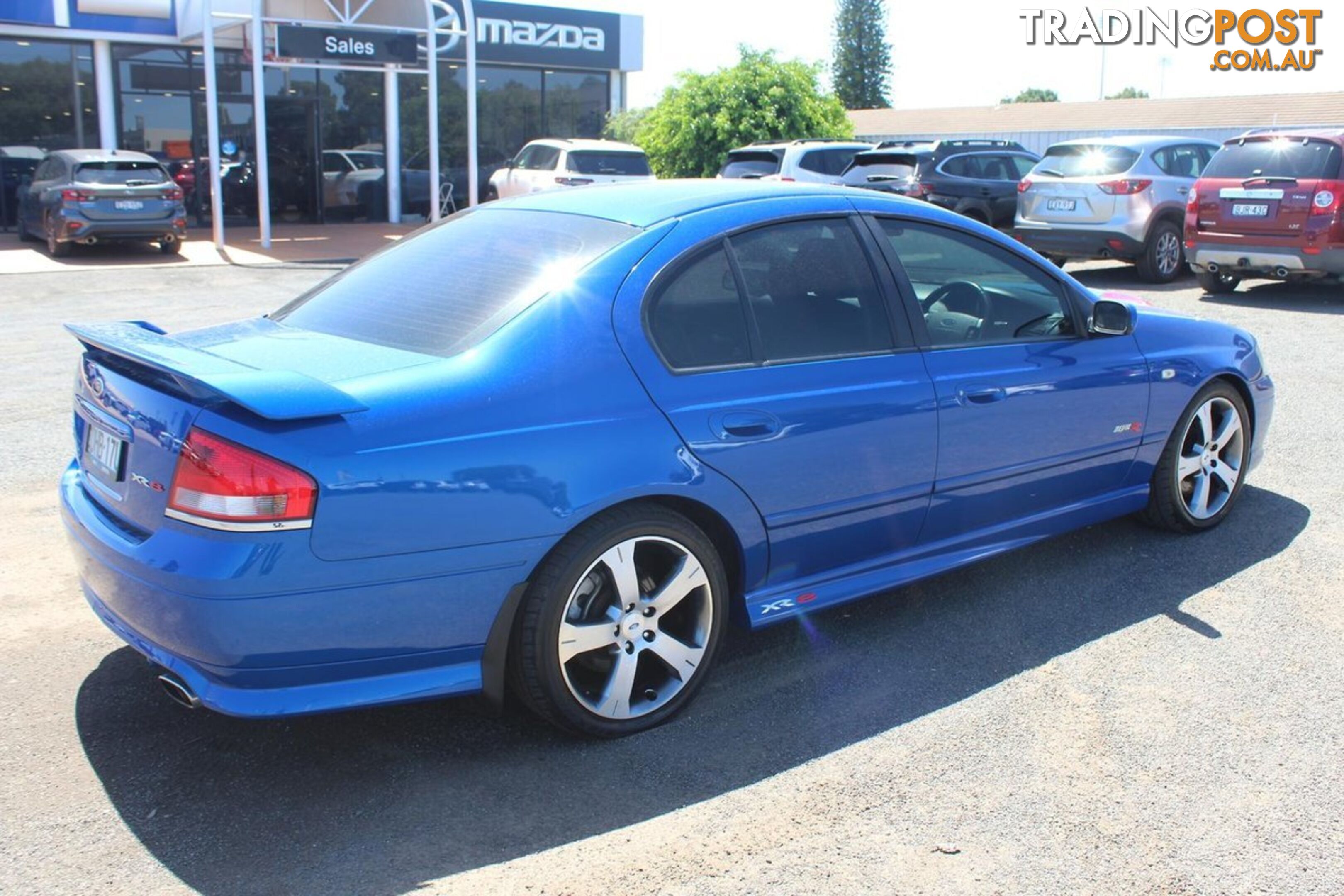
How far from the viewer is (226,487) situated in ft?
9.91

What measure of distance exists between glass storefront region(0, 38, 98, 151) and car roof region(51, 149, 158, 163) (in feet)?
11.9

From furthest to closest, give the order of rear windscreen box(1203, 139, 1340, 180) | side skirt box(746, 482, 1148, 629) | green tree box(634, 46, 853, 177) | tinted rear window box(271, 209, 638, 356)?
green tree box(634, 46, 853, 177) < rear windscreen box(1203, 139, 1340, 180) < side skirt box(746, 482, 1148, 629) < tinted rear window box(271, 209, 638, 356)

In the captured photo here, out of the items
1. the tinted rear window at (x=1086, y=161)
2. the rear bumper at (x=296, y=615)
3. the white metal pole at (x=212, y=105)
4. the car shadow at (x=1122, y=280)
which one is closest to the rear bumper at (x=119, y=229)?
the white metal pole at (x=212, y=105)

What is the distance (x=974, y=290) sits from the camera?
15.6ft

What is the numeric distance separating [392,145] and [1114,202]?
15.2 meters

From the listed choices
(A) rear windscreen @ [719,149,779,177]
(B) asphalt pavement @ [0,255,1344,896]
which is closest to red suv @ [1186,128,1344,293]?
(A) rear windscreen @ [719,149,779,177]

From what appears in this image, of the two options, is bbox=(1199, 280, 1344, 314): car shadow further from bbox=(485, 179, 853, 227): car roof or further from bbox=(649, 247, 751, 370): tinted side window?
bbox=(649, 247, 751, 370): tinted side window

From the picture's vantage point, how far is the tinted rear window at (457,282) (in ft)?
11.9

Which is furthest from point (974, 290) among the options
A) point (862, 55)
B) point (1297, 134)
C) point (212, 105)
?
point (862, 55)

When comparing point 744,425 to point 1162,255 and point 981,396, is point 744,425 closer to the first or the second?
point 981,396

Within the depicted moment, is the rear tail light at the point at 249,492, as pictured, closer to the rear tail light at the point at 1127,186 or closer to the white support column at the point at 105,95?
the rear tail light at the point at 1127,186

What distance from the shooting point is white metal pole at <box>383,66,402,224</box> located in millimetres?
24328

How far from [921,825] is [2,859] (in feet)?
7.45

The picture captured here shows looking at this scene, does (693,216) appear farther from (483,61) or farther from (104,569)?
(483,61)
